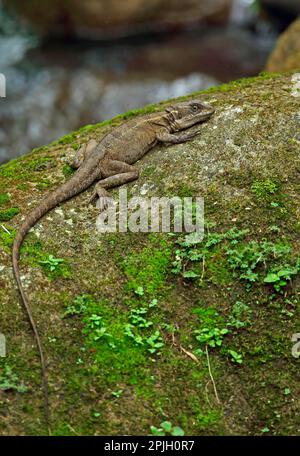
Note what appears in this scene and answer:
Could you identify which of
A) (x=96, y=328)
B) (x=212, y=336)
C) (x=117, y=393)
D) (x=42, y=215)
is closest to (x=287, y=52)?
(x=42, y=215)

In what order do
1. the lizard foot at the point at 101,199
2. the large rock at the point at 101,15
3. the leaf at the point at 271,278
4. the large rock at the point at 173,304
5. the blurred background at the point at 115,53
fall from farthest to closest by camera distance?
the large rock at the point at 101,15
the blurred background at the point at 115,53
the lizard foot at the point at 101,199
the leaf at the point at 271,278
the large rock at the point at 173,304

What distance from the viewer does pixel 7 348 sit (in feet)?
17.0

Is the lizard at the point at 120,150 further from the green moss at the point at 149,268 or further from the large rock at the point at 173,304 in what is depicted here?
the green moss at the point at 149,268

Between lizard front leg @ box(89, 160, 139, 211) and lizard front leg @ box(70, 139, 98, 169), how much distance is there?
0.83ft

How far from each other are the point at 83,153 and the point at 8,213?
1.30 metres

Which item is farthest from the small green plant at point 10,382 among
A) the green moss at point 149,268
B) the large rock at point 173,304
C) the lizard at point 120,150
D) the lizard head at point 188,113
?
the lizard head at point 188,113

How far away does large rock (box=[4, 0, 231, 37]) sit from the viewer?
17469 millimetres

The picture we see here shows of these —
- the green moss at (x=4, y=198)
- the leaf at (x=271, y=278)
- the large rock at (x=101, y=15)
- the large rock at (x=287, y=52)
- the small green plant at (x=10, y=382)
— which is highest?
the large rock at (x=101, y=15)

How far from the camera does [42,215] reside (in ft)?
20.7

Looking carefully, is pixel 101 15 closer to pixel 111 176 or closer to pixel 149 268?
pixel 111 176

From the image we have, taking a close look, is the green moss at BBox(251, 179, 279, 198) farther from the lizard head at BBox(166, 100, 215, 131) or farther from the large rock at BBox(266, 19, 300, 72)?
the large rock at BBox(266, 19, 300, 72)

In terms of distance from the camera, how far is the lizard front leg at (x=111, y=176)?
655 centimetres

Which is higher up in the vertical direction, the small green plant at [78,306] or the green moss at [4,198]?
the green moss at [4,198]

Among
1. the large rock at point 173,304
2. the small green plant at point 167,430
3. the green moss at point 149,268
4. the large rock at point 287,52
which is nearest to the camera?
Result: the small green plant at point 167,430
